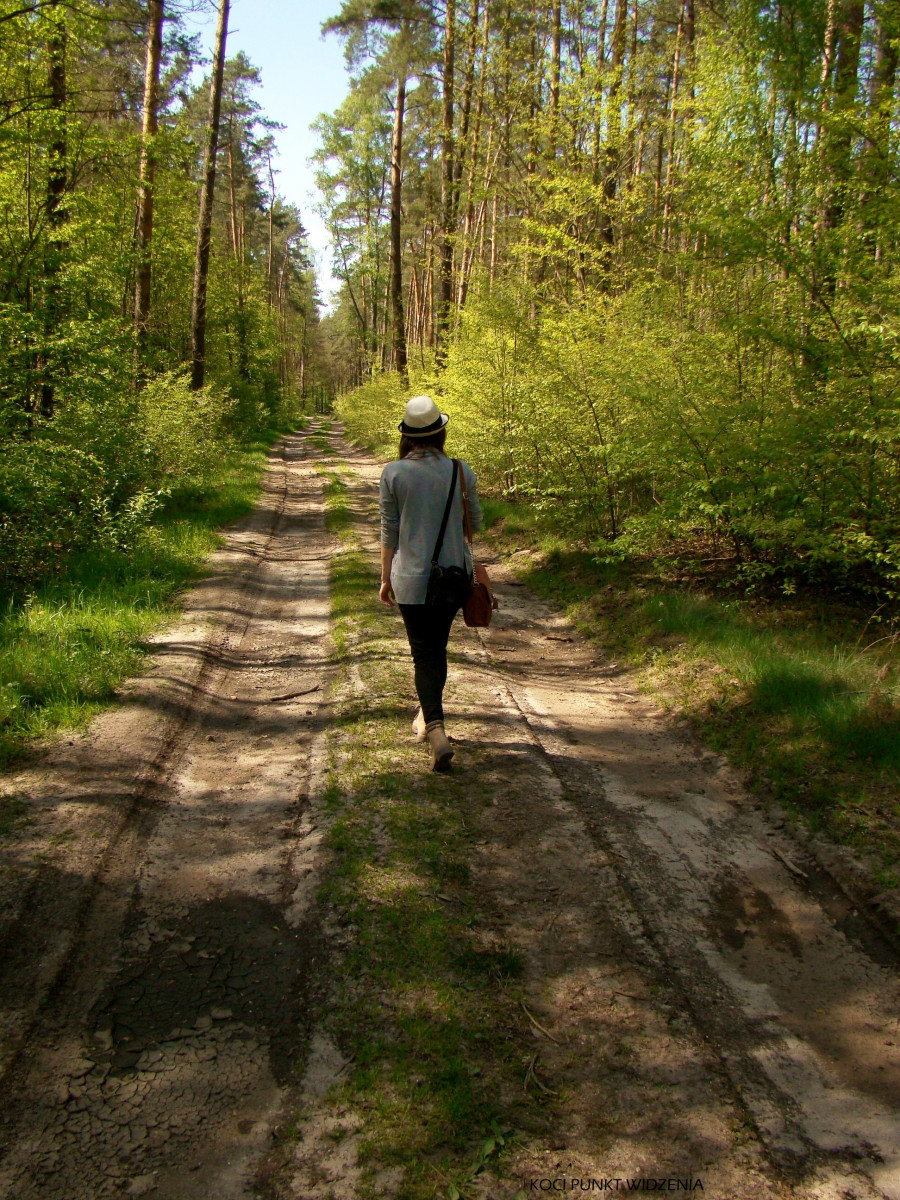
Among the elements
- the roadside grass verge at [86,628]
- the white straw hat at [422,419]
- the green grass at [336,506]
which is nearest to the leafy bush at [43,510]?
the roadside grass verge at [86,628]

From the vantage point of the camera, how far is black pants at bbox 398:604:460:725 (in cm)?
434

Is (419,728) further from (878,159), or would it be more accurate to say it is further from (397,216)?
(397,216)

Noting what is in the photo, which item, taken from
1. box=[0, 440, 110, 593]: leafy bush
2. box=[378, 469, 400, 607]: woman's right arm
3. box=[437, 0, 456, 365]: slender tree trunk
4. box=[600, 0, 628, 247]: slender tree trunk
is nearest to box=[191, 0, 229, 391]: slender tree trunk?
box=[437, 0, 456, 365]: slender tree trunk

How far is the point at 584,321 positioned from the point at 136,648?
6.23 m

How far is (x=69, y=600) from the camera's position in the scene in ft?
23.8

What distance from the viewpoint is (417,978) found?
2.81 meters

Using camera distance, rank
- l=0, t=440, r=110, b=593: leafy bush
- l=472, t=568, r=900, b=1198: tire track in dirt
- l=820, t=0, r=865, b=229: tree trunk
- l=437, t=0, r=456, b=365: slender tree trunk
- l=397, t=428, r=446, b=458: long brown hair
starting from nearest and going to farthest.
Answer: l=472, t=568, r=900, b=1198: tire track in dirt, l=397, t=428, r=446, b=458: long brown hair, l=820, t=0, r=865, b=229: tree trunk, l=0, t=440, r=110, b=593: leafy bush, l=437, t=0, r=456, b=365: slender tree trunk

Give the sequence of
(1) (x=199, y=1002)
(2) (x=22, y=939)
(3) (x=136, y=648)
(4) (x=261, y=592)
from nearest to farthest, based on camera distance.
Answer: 1. (1) (x=199, y=1002)
2. (2) (x=22, y=939)
3. (3) (x=136, y=648)
4. (4) (x=261, y=592)

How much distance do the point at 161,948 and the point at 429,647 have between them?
2.11 metres

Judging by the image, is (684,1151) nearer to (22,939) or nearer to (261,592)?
(22,939)

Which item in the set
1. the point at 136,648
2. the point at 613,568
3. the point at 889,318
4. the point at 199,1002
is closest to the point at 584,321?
the point at 613,568

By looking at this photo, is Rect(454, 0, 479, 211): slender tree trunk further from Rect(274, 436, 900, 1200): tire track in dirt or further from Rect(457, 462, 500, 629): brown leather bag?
Rect(274, 436, 900, 1200): tire track in dirt

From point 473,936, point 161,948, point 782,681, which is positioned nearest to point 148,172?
point 782,681

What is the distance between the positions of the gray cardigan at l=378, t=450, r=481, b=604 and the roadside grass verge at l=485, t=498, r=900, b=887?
2.34m
